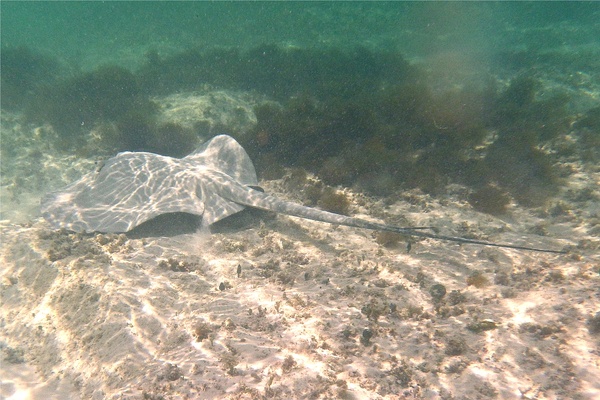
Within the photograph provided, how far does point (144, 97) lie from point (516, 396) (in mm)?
15643

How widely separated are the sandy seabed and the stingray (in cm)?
36

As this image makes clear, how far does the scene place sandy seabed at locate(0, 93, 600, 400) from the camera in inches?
123

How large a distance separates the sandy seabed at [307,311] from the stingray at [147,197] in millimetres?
362

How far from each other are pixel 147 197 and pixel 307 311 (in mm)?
4222

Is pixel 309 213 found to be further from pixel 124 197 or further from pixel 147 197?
pixel 124 197

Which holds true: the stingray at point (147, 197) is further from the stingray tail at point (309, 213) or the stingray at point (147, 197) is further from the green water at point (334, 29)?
the green water at point (334, 29)

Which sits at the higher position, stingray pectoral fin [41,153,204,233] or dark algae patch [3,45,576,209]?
dark algae patch [3,45,576,209]

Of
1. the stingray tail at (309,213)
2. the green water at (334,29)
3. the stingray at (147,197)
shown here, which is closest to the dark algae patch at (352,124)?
the stingray tail at (309,213)

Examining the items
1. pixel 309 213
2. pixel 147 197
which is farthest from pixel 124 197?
pixel 309 213

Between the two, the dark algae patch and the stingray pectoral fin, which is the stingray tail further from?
the dark algae patch

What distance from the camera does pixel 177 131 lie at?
10.6m

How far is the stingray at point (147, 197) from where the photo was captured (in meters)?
6.02

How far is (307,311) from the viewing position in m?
4.10

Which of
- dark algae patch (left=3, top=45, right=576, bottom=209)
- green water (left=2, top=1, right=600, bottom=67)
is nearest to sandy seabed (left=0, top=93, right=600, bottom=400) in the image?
dark algae patch (left=3, top=45, right=576, bottom=209)
